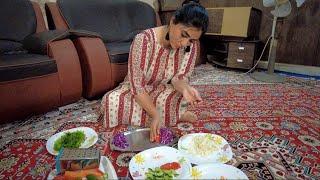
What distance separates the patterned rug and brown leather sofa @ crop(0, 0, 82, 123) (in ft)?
0.40

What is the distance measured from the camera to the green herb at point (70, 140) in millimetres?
1092

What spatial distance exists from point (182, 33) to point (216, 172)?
61cm

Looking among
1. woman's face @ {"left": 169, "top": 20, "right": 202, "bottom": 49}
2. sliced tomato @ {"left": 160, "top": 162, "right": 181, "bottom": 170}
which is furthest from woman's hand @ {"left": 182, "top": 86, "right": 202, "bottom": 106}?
sliced tomato @ {"left": 160, "top": 162, "right": 181, "bottom": 170}

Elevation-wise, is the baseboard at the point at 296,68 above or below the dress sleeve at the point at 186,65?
below

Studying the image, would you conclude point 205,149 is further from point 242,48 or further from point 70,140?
point 242,48

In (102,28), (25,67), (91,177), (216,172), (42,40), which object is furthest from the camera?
(102,28)

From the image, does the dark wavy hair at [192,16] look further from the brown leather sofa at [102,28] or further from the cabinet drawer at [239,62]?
the cabinet drawer at [239,62]

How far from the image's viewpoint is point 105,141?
4.10 feet

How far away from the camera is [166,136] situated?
47.2 inches

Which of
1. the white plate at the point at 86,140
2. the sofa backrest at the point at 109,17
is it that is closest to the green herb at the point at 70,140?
the white plate at the point at 86,140

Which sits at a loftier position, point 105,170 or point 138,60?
point 138,60

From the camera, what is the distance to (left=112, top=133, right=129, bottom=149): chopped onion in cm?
115

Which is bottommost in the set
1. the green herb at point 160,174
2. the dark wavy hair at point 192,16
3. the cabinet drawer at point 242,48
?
the green herb at point 160,174

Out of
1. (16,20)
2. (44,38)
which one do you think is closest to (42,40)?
(44,38)
